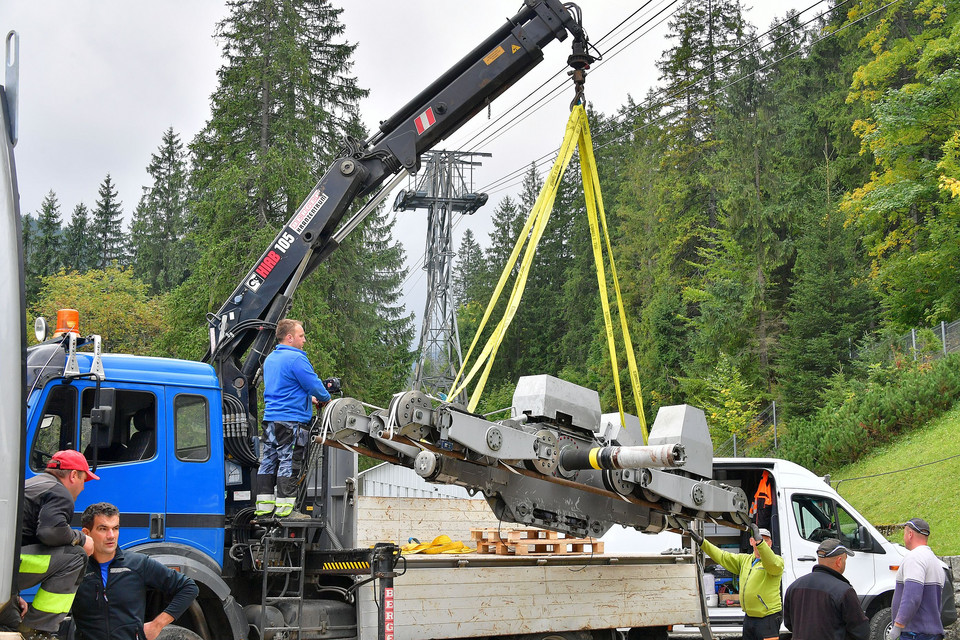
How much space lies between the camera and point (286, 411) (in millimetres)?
8047

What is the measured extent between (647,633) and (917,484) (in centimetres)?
1132

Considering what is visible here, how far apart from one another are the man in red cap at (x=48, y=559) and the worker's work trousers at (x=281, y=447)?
9.95 feet

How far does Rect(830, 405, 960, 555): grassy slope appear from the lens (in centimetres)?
1617

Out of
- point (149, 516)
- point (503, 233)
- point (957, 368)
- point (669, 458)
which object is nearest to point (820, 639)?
point (669, 458)

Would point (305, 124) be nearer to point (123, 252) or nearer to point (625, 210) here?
point (625, 210)

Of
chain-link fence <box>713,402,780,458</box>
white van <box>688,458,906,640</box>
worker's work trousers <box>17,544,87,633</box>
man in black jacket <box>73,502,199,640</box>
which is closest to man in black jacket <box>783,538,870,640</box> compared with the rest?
white van <box>688,458,906,640</box>

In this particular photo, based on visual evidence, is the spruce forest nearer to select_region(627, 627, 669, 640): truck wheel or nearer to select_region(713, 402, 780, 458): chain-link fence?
select_region(713, 402, 780, 458): chain-link fence

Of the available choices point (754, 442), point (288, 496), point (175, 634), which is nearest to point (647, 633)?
point (288, 496)

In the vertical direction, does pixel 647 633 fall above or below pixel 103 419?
below

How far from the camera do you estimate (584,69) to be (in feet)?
30.2

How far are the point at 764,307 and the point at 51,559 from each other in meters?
30.9

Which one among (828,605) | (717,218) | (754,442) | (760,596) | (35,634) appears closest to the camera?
(35,634)

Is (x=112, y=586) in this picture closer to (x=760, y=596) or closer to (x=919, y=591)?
(x=760, y=596)

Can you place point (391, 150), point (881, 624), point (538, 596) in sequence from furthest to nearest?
1. point (881, 624)
2. point (391, 150)
3. point (538, 596)
